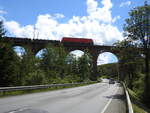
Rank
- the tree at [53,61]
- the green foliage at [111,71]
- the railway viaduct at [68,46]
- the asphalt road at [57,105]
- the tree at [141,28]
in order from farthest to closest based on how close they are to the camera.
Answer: the green foliage at [111,71], the railway viaduct at [68,46], the tree at [53,61], the tree at [141,28], the asphalt road at [57,105]

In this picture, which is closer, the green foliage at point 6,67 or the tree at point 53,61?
the green foliage at point 6,67

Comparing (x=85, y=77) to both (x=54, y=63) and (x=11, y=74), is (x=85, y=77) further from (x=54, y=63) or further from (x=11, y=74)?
(x=11, y=74)

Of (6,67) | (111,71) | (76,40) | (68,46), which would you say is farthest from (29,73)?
(111,71)

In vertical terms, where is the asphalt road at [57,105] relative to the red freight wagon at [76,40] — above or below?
below

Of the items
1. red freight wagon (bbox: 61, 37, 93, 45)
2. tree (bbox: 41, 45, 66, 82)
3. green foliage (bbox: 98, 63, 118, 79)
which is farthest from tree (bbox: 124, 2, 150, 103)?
green foliage (bbox: 98, 63, 118, 79)

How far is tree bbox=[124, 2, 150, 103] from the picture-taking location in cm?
2375

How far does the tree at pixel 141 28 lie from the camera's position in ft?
77.9

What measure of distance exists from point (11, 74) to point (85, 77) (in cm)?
4220

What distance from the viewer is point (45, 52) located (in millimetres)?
62281

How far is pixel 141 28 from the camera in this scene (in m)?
24.1

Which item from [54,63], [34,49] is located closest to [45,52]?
[54,63]

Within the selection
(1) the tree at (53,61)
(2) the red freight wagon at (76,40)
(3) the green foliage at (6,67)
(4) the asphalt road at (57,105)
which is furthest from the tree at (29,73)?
(2) the red freight wagon at (76,40)

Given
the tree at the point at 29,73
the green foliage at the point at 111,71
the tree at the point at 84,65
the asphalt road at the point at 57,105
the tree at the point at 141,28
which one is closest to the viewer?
the asphalt road at the point at 57,105

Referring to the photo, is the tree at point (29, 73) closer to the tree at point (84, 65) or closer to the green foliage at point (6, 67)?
the green foliage at point (6, 67)
